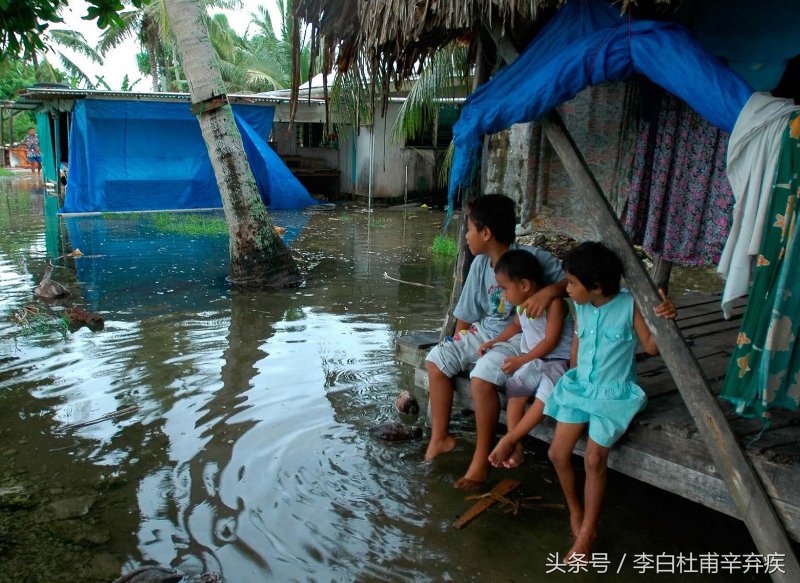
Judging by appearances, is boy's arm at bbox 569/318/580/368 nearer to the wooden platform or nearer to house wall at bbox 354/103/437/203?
the wooden platform

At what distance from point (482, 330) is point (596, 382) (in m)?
1.02

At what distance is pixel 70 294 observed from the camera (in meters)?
8.05

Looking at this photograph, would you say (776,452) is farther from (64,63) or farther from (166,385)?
(64,63)

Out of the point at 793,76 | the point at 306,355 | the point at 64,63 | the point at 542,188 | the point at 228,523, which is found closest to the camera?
the point at 228,523

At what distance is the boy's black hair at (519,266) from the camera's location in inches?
146

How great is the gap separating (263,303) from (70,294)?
2262 millimetres

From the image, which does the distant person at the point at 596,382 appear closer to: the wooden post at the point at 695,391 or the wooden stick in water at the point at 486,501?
the wooden post at the point at 695,391

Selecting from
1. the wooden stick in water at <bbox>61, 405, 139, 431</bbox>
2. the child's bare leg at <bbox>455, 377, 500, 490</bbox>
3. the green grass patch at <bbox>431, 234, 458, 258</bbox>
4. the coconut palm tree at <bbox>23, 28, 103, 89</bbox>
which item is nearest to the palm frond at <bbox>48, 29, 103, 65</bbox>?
the coconut palm tree at <bbox>23, 28, 103, 89</bbox>

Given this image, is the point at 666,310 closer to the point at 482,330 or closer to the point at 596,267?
the point at 596,267

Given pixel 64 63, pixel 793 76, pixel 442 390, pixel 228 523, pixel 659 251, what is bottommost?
pixel 228 523

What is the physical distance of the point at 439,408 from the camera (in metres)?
4.20

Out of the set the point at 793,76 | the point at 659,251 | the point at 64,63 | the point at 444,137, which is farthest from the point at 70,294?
the point at 64,63

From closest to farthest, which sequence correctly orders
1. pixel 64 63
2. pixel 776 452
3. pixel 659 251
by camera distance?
pixel 776 452
pixel 659 251
pixel 64 63

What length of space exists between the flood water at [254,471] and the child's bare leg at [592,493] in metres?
0.14
